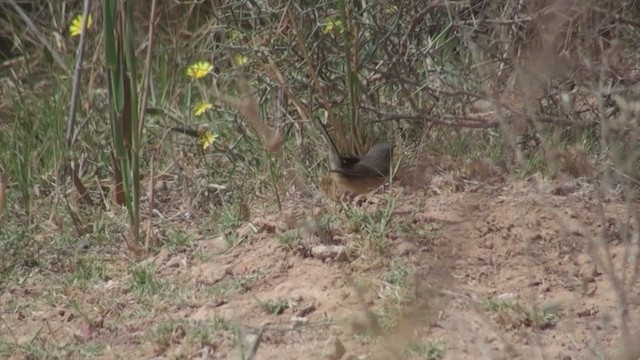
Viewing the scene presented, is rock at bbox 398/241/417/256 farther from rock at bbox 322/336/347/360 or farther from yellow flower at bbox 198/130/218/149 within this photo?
yellow flower at bbox 198/130/218/149

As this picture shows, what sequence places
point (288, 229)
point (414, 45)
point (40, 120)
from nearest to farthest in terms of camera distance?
point (288, 229)
point (414, 45)
point (40, 120)

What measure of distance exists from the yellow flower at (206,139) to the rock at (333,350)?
185cm

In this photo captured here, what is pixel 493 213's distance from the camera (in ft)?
13.7

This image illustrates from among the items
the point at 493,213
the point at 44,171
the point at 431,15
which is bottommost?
the point at 44,171

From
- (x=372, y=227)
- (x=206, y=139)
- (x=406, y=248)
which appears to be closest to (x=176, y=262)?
(x=372, y=227)

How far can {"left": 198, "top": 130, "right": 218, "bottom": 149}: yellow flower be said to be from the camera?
200 inches

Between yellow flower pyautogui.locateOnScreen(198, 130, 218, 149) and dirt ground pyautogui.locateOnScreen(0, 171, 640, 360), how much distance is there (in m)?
0.73

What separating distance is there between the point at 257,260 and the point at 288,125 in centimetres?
107

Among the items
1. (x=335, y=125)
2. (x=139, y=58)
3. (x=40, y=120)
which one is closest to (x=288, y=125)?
A: (x=335, y=125)

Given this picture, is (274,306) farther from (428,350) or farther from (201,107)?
(201,107)

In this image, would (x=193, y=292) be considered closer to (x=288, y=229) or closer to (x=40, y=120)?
(x=288, y=229)

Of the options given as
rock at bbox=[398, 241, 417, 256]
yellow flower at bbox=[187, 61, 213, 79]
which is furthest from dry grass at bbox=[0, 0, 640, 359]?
yellow flower at bbox=[187, 61, 213, 79]

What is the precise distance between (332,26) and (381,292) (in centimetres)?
150

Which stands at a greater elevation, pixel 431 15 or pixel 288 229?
pixel 431 15
